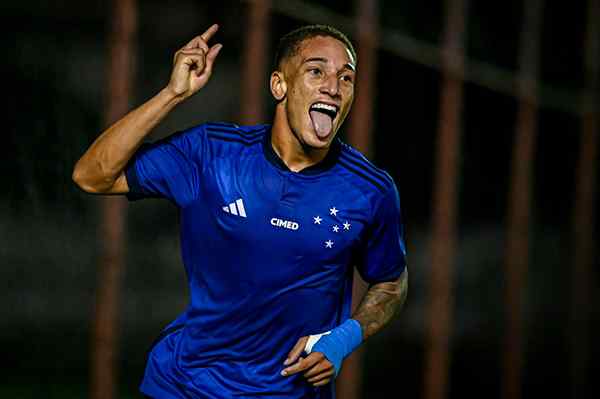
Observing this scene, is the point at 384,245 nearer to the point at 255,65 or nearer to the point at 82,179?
the point at 82,179

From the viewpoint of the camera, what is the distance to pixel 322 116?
3678 millimetres

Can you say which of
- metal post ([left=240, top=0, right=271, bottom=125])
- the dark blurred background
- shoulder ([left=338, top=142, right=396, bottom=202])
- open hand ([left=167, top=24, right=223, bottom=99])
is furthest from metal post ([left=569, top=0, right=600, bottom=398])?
open hand ([left=167, top=24, right=223, bottom=99])

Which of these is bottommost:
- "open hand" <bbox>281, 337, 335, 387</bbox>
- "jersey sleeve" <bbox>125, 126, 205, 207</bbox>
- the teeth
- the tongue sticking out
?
"open hand" <bbox>281, 337, 335, 387</bbox>

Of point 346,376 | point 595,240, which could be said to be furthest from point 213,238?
point 595,240

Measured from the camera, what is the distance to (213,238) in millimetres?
3721

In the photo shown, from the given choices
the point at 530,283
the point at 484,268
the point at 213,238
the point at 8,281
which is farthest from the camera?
the point at 530,283

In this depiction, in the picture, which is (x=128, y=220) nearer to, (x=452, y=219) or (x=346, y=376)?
(x=346, y=376)

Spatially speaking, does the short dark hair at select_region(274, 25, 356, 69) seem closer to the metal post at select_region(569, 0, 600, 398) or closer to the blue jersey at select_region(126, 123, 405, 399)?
the blue jersey at select_region(126, 123, 405, 399)

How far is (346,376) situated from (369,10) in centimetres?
263

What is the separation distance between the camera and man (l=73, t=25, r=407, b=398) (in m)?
3.67

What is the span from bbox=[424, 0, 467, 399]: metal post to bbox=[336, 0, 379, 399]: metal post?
1.12 m

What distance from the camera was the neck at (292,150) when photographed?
3746mm

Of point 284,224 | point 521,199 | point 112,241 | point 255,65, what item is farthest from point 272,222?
point 521,199

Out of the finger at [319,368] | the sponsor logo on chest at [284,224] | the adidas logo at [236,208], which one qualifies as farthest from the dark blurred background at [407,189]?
the finger at [319,368]
